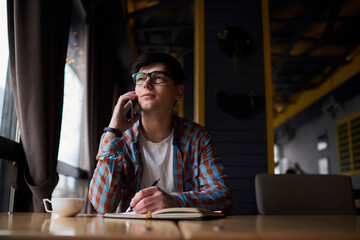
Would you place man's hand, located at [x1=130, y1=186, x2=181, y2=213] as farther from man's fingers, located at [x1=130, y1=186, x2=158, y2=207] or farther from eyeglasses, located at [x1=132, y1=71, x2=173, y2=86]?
eyeglasses, located at [x1=132, y1=71, x2=173, y2=86]

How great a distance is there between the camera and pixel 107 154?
61.0 inches

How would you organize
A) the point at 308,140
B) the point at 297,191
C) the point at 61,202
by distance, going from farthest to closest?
1. the point at 308,140
2. the point at 297,191
3. the point at 61,202

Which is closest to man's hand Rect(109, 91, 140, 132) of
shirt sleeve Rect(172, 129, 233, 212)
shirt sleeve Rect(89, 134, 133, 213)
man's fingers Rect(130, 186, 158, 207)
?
shirt sleeve Rect(89, 134, 133, 213)

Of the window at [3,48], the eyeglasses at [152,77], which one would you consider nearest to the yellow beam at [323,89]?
the eyeglasses at [152,77]

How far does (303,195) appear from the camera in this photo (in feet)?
5.66

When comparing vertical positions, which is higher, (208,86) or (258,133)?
(208,86)

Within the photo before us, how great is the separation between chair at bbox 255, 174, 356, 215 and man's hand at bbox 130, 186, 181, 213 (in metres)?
0.69

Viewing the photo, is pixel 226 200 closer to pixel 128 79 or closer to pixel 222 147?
pixel 222 147

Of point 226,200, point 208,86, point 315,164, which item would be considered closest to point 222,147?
point 208,86

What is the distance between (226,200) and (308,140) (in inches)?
339

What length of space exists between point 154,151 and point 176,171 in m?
0.18

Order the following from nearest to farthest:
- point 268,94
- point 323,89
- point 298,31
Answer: point 268,94 → point 298,31 → point 323,89

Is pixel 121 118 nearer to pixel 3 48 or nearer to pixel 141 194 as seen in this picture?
pixel 141 194

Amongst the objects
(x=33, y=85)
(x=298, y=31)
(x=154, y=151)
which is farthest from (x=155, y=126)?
(x=298, y=31)
